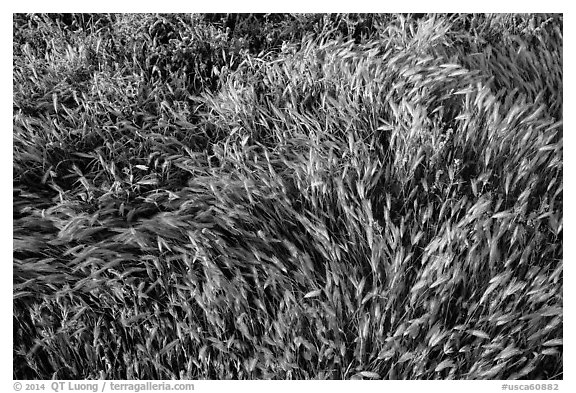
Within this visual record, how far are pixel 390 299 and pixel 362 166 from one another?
568 millimetres

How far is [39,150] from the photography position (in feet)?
8.58

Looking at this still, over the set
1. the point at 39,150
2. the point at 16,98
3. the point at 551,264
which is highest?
the point at 16,98

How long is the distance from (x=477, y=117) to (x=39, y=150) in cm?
188

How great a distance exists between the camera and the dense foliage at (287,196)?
7.22 feet

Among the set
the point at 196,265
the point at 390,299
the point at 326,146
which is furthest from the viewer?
the point at 326,146

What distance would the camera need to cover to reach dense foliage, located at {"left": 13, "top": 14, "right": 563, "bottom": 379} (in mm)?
2201

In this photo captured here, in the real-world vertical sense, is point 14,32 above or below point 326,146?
above

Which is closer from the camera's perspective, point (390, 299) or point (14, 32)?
point (390, 299)

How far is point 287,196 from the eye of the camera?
241 cm

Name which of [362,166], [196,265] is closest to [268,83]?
[362,166]

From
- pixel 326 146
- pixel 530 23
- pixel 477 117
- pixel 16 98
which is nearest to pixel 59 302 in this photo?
pixel 16 98

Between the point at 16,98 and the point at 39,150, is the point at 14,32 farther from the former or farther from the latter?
the point at 39,150

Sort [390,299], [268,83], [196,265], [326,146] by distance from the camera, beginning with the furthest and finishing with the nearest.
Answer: [268,83]
[326,146]
[196,265]
[390,299]

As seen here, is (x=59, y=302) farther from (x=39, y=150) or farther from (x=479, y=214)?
(x=479, y=214)
